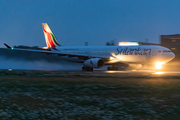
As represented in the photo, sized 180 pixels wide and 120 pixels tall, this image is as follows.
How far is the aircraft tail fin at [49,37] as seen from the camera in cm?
3453

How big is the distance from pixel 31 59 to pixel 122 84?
29.9 meters

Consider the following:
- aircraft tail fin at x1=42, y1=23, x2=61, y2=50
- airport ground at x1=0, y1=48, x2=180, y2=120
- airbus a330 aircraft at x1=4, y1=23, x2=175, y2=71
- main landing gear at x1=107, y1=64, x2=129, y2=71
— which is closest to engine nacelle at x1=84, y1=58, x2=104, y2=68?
airbus a330 aircraft at x1=4, y1=23, x2=175, y2=71

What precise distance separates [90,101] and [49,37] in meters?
25.5

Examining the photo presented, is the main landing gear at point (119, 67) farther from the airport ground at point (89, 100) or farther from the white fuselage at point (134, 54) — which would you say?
the airport ground at point (89, 100)

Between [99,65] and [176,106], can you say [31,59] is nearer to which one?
[99,65]

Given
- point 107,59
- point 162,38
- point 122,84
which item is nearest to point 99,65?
point 107,59

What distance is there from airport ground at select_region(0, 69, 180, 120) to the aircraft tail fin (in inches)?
831

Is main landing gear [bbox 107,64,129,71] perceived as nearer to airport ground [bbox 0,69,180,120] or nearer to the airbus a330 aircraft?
the airbus a330 aircraft

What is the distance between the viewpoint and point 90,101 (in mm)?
10461

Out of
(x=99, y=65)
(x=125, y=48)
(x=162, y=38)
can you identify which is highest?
(x=162, y=38)

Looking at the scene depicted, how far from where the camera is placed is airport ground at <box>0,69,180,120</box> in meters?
9.08

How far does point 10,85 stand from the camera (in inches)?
534

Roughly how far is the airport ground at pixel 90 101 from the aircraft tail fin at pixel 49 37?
21.1 metres

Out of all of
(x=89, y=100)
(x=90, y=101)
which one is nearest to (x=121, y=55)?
(x=89, y=100)
